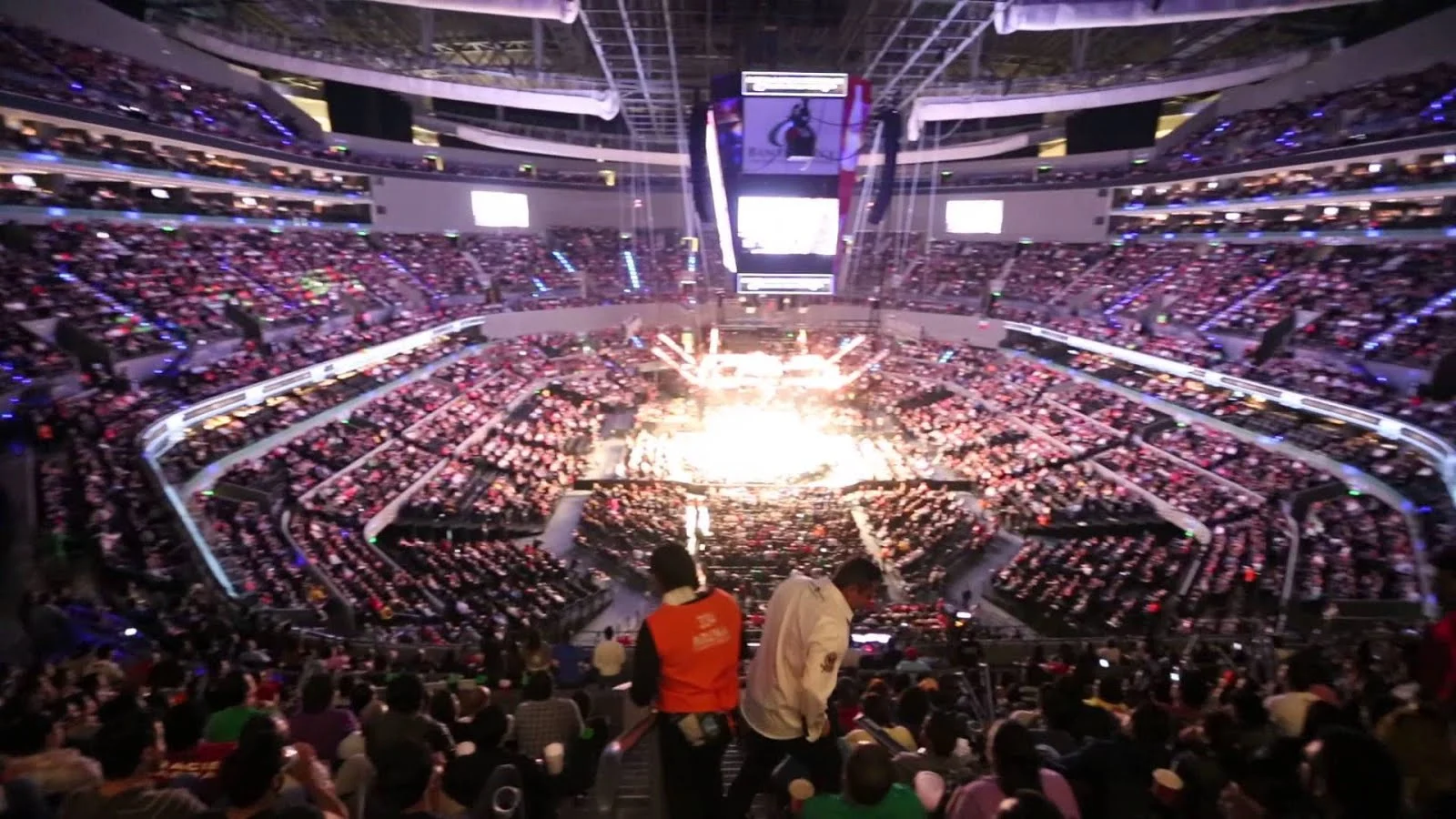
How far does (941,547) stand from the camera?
64.7ft

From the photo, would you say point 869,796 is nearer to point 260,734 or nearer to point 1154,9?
point 260,734

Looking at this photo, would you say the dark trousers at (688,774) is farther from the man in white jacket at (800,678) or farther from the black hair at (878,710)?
the black hair at (878,710)

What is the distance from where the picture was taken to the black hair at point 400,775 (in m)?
2.80

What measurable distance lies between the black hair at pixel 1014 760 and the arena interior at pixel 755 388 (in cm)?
25

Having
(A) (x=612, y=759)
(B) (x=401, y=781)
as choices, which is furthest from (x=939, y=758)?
(B) (x=401, y=781)

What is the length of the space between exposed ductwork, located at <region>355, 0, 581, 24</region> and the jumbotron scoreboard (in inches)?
166

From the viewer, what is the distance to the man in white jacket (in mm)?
3328

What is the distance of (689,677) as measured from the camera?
3.38 m

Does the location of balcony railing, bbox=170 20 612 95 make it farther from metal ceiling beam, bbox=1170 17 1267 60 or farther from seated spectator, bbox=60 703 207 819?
seated spectator, bbox=60 703 207 819

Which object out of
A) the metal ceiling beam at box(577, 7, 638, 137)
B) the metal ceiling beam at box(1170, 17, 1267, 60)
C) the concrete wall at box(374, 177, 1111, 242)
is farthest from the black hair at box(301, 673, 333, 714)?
the concrete wall at box(374, 177, 1111, 242)

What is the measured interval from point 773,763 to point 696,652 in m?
0.67

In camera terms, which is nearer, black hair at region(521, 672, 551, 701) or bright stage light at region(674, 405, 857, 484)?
black hair at region(521, 672, 551, 701)

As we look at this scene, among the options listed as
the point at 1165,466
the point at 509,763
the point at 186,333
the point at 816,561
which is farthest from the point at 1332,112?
the point at 186,333

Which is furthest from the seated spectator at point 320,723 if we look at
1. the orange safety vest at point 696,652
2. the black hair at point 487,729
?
the orange safety vest at point 696,652
